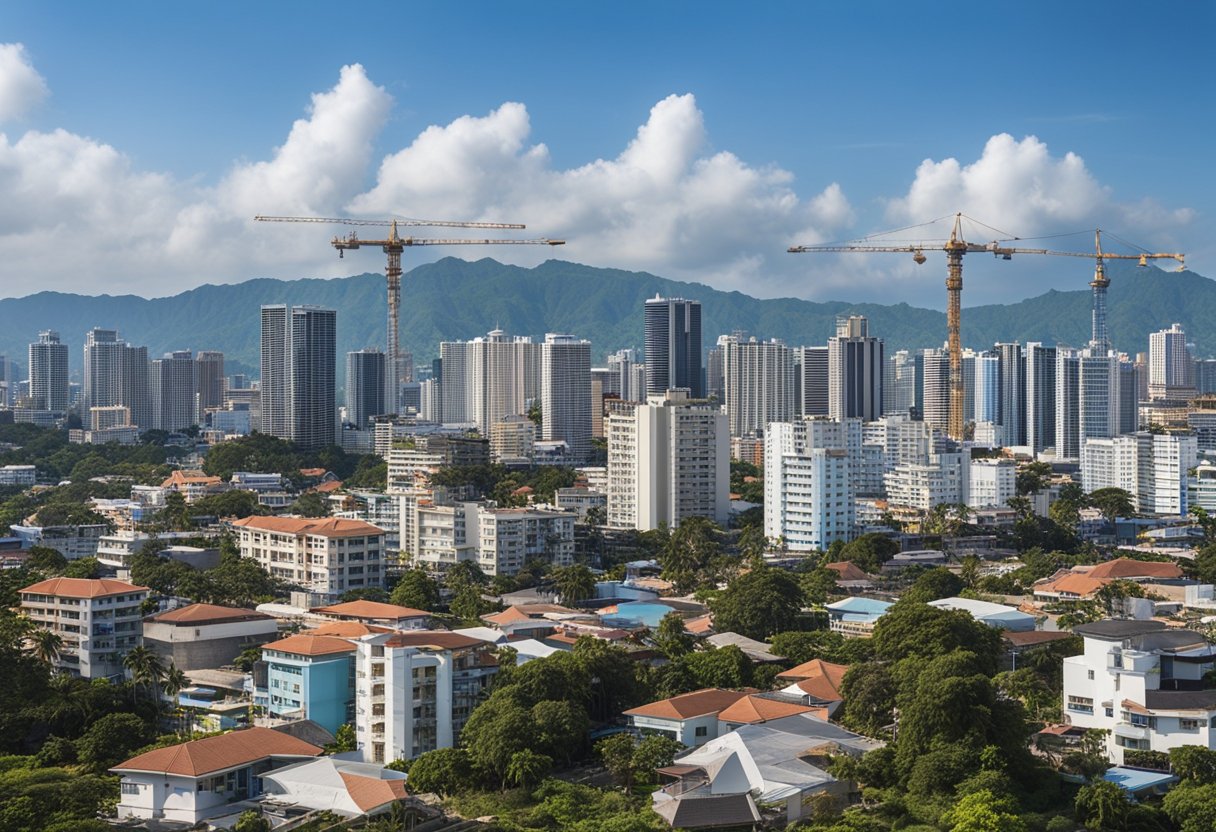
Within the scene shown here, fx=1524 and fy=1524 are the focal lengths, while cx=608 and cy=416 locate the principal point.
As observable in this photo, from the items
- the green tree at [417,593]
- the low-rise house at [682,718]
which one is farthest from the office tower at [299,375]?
the low-rise house at [682,718]

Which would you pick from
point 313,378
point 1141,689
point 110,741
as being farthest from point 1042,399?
point 110,741

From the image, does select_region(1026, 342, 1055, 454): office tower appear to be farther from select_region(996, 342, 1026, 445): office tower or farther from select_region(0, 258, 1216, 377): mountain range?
select_region(0, 258, 1216, 377): mountain range

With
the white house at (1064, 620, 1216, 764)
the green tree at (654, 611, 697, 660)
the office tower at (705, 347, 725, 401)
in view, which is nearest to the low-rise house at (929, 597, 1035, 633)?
the green tree at (654, 611, 697, 660)

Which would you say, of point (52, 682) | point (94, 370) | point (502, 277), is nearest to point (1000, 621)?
point (52, 682)

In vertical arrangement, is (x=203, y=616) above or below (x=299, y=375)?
below

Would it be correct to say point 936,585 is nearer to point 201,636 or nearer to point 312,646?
point 312,646

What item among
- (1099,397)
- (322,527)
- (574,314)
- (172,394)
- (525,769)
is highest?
(574,314)

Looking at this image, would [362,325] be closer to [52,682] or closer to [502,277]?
[502,277]
